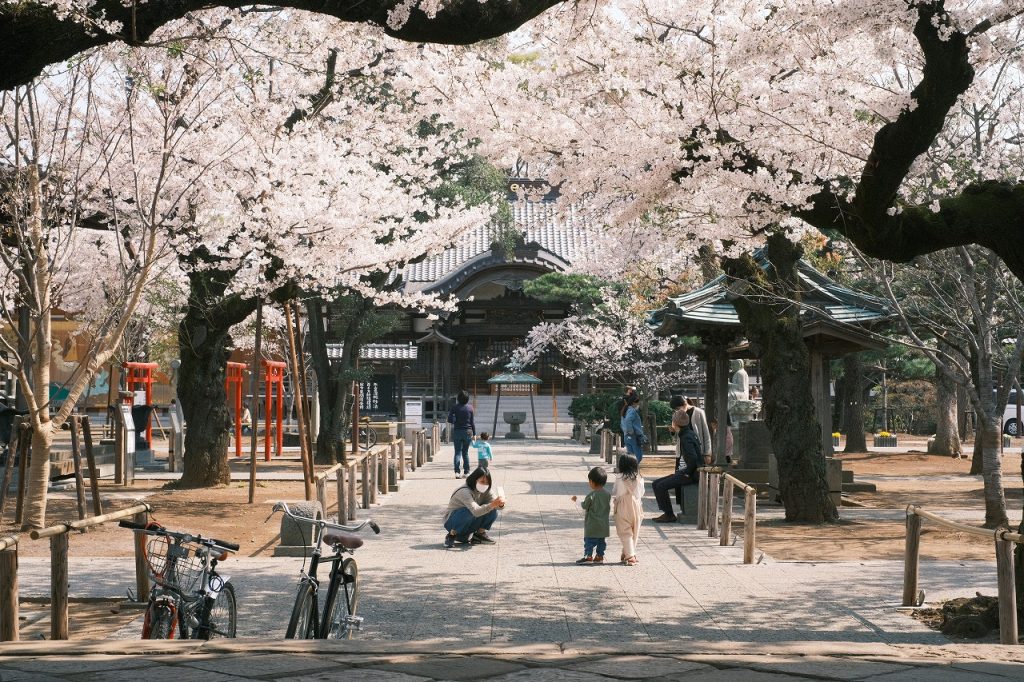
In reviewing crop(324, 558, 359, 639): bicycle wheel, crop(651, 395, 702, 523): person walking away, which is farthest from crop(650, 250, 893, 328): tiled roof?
crop(324, 558, 359, 639): bicycle wheel

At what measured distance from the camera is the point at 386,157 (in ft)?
66.1

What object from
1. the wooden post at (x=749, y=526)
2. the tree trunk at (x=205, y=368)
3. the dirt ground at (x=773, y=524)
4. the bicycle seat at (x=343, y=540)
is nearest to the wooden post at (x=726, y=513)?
the dirt ground at (x=773, y=524)

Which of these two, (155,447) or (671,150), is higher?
(671,150)

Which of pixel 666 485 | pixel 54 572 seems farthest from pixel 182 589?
pixel 666 485

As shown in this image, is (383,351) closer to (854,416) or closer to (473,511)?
(854,416)

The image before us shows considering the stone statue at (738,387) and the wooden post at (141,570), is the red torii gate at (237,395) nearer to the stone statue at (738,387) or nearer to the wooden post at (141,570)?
the stone statue at (738,387)

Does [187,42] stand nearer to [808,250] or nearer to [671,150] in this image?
[671,150]

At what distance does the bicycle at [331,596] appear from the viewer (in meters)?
6.39

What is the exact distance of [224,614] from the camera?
6.83 meters

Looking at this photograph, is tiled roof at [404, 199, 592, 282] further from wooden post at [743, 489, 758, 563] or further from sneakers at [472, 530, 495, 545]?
wooden post at [743, 489, 758, 563]

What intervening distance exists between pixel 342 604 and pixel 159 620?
1.10 m

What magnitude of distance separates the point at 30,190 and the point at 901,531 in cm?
1081

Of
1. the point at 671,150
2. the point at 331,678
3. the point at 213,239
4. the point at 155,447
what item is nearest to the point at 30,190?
the point at 213,239

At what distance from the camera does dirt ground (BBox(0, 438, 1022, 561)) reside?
11.7 metres
